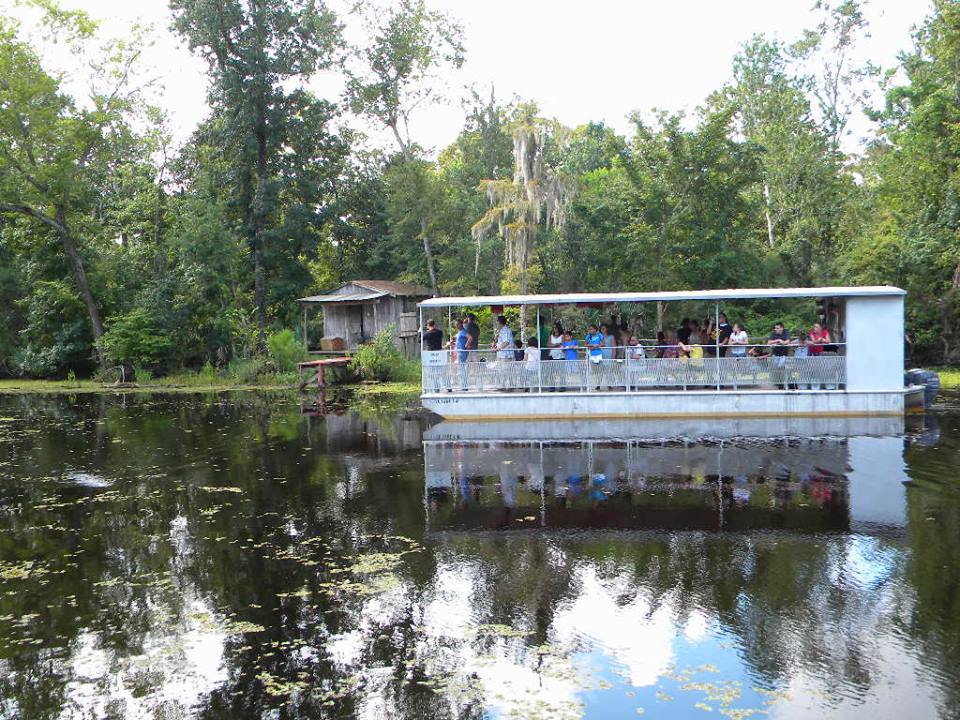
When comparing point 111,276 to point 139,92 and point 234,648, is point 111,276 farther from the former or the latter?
point 234,648

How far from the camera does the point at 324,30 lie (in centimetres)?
4131

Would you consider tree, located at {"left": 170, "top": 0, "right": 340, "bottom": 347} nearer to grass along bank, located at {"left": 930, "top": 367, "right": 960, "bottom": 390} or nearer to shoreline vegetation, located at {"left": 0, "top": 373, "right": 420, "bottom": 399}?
shoreline vegetation, located at {"left": 0, "top": 373, "right": 420, "bottom": 399}

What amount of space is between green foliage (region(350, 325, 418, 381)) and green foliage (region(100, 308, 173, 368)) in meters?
9.40

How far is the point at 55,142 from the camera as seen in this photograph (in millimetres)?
35875

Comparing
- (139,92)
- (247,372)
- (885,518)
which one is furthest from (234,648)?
(139,92)

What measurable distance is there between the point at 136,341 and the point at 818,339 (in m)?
26.7

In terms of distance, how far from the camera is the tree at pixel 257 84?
37062mm

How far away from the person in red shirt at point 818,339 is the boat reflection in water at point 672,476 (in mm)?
1805

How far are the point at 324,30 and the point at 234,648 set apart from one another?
38.8 meters

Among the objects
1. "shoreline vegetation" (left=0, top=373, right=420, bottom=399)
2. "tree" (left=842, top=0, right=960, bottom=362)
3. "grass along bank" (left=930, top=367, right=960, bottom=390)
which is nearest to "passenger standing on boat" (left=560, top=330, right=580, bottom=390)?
"shoreline vegetation" (left=0, top=373, right=420, bottom=399)

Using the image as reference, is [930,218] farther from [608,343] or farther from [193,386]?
[193,386]

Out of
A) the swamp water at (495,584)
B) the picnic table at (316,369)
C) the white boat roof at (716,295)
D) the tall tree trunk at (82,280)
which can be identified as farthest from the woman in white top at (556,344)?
the tall tree trunk at (82,280)

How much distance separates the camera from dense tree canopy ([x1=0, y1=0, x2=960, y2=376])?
100 feet

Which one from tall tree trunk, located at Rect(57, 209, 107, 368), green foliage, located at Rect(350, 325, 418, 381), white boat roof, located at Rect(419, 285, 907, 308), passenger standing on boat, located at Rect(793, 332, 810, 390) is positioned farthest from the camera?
tall tree trunk, located at Rect(57, 209, 107, 368)
